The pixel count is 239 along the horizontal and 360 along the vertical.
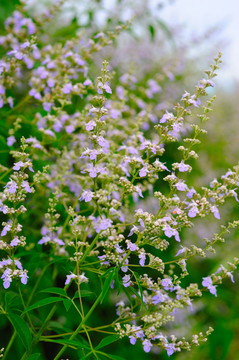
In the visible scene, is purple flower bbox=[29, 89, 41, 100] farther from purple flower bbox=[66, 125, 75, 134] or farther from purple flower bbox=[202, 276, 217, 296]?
purple flower bbox=[202, 276, 217, 296]

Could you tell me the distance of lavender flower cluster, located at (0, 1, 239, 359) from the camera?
1.92 meters

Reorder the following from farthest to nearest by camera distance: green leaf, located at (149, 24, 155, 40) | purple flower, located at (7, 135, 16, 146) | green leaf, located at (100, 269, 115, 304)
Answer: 1. green leaf, located at (149, 24, 155, 40)
2. purple flower, located at (7, 135, 16, 146)
3. green leaf, located at (100, 269, 115, 304)

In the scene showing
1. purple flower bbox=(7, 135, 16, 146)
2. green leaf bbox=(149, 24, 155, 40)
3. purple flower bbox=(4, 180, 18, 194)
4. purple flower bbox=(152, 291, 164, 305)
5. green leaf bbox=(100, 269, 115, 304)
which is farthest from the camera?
green leaf bbox=(149, 24, 155, 40)

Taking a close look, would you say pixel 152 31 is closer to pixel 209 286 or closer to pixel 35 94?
pixel 35 94

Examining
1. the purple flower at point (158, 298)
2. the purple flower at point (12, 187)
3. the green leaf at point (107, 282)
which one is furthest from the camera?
the purple flower at point (158, 298)

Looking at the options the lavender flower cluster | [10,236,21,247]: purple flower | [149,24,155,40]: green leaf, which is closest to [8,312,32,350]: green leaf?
the lavender flower cluster

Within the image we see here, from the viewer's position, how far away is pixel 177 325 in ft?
14.6

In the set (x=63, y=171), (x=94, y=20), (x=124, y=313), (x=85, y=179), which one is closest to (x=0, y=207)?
(x=85, y=179)

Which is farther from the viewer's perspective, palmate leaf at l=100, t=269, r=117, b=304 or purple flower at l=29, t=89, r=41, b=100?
purple flower at l=29, t=89, r=41, b=100

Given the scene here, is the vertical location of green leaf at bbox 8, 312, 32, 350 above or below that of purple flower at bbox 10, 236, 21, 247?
below

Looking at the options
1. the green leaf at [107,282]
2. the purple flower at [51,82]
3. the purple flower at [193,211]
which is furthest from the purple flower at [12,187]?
the purple flower at [51,82]

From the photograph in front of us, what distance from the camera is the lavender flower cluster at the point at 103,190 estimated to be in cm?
192

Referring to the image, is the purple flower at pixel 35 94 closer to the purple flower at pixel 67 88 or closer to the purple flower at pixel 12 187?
the purple flower at pixel 67 88

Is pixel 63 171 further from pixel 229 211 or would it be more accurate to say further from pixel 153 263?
pixel 229 211
